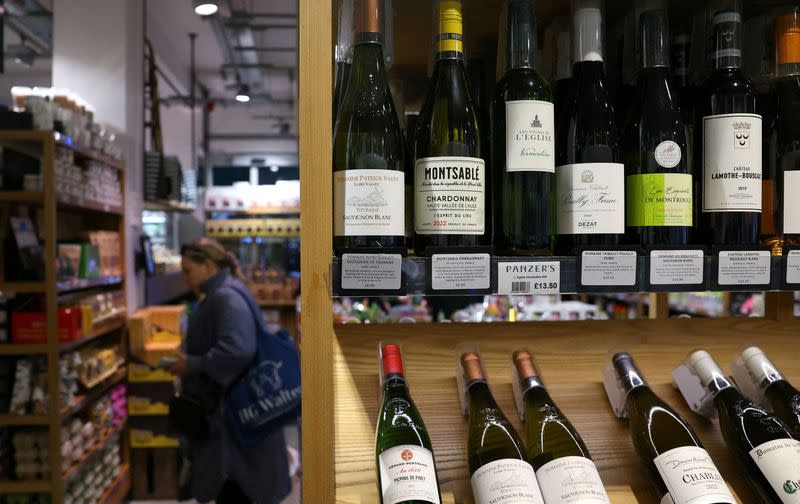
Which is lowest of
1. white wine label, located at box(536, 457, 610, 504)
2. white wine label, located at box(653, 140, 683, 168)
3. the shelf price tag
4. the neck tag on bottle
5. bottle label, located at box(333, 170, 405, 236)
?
white wine label, located at box(536, 457, 610, 504)

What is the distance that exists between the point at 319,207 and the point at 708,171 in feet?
2.10

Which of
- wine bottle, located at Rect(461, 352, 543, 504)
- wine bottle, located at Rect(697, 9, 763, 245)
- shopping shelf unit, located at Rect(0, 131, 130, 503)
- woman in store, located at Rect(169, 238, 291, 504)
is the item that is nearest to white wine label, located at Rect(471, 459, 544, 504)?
wine bottle, located at Rect(461, 352, 543, 504)

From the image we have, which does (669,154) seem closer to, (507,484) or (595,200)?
(595,200)

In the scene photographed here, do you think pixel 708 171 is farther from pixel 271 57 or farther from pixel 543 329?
pixel 271 57

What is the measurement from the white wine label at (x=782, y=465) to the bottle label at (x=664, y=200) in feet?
1.15

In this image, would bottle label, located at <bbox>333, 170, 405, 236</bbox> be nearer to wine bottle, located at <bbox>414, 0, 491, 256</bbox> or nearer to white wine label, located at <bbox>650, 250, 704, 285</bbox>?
wine bottle, located at <bbox>414, 0, 491, 256</bbox>

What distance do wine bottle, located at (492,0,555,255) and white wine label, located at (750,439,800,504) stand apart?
16.8 inches

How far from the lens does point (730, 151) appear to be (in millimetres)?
995

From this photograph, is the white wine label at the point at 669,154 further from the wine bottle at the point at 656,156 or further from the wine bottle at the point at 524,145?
the wine bottle at the point at 524,145

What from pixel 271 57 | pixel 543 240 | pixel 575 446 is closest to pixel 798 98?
pixel 543 240

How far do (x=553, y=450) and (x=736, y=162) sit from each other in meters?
0.55

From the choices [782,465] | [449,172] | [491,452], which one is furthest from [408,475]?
[782,465]

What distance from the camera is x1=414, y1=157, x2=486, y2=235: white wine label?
3.00 ft

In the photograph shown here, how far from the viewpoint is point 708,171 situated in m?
1.02
